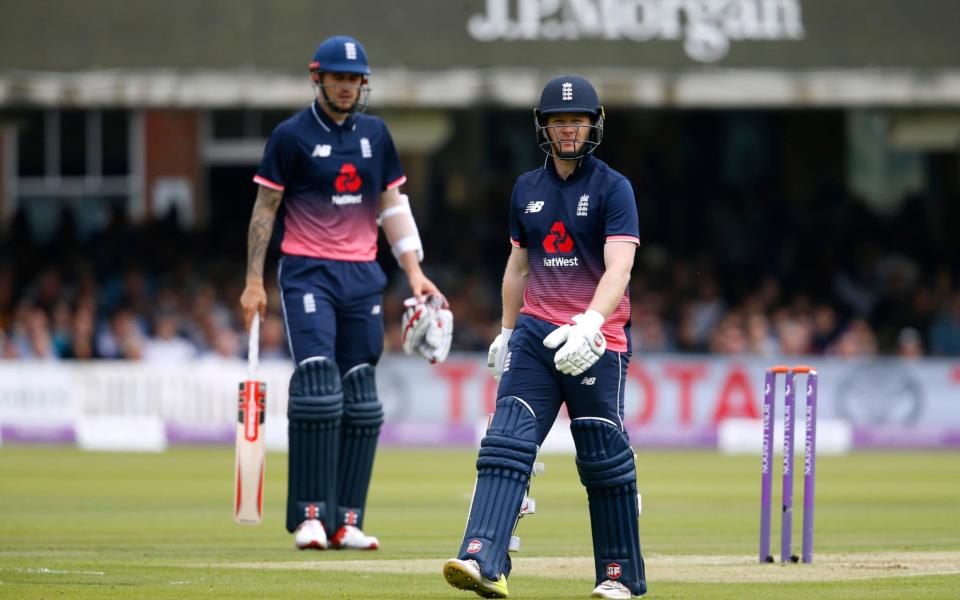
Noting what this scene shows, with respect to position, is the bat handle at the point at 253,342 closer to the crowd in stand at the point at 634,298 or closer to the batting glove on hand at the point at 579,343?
the batting glove on hand at the point at 579,343

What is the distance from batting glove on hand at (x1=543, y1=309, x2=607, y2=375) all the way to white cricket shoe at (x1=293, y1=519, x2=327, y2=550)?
2315 millimetres

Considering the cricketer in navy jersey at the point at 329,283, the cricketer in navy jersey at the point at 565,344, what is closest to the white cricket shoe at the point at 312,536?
the cricketer in navy jersey at the point at 329,283

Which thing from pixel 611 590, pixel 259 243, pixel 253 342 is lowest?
pixel 611 590

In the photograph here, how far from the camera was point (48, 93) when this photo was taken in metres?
19.9

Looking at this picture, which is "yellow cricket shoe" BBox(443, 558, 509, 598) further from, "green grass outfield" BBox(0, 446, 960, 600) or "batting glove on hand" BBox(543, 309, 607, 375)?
"batting glove on hand" BBox(543, 309, 607, 375)

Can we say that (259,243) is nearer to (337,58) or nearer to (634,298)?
(337,58)

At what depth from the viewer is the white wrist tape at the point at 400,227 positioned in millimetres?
8570

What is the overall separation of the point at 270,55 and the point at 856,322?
7.12m

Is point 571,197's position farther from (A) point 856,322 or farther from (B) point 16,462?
(A) point 856,322

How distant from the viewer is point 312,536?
8062mm

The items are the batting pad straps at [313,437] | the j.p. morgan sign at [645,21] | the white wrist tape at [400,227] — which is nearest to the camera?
the batting pad straps at [313,437]

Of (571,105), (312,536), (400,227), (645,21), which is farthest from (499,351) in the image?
(645,21)

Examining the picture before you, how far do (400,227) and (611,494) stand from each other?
101 inches

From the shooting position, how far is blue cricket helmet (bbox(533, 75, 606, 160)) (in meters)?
6.45
